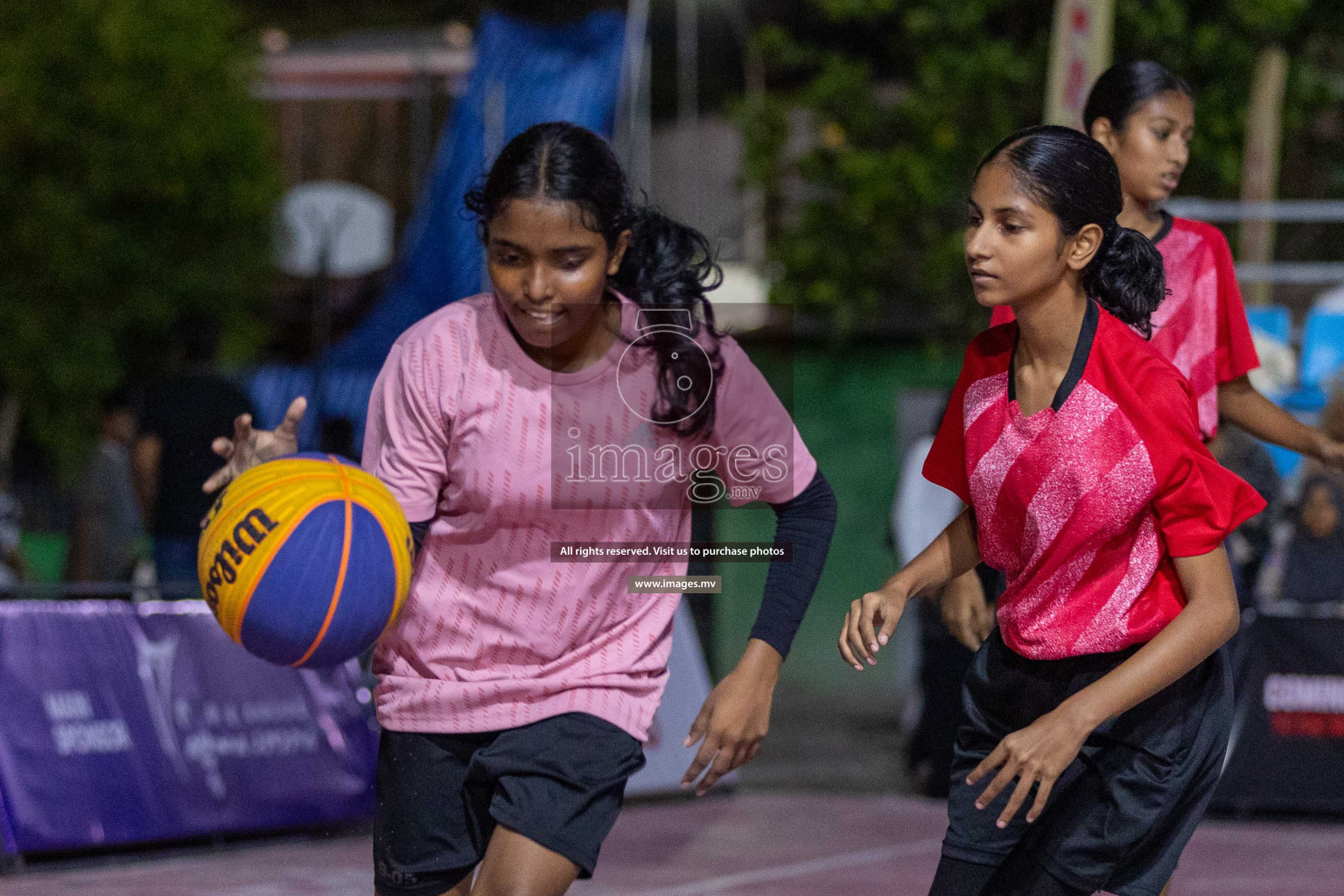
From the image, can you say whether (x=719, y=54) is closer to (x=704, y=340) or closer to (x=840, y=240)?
(x=840, y=240)

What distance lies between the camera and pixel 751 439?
334 centimetres

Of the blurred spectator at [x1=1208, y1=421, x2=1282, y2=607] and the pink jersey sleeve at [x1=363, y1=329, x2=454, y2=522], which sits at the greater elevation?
the pink jersey sleeve at [x1=363, y1=329, x2=454, y2=522]

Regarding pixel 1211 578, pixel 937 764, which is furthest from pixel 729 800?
pixel 1211 578

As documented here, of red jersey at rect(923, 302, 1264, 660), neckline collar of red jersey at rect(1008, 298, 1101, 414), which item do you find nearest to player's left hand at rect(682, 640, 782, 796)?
red jersey at rect(923, 302, 1264, 660)

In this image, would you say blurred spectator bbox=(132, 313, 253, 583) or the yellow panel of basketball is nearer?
the yellow panel of basketball

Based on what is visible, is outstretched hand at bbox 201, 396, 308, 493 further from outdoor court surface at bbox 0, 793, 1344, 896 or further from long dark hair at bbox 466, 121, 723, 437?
outdoor court surface at bbox 0, 793, 1344, 896

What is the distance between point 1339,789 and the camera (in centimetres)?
769

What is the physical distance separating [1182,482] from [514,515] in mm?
1258

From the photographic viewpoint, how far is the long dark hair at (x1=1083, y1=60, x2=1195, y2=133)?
3906 mm

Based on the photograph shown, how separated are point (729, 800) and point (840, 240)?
6833 millimetres

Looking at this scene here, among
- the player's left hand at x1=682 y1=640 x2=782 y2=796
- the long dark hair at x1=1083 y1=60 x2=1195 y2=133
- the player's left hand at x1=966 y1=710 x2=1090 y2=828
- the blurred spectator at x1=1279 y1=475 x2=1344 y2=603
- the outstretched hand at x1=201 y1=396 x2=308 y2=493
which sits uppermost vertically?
the long dark hair at x1=1083 y1=60 x2=1195 y2=133

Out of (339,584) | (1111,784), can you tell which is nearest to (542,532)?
(339,584)

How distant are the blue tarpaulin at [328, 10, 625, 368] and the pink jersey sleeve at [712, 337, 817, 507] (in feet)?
37.4

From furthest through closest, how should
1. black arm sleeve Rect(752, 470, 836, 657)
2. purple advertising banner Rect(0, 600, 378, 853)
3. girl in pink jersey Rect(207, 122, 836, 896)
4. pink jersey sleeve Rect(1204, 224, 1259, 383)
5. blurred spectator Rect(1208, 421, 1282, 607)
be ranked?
blurred spectator Rect(1208, 421, 1282, 607)
purple advertising banner Rect(0, 600, 378, 853)
pink jersey sleeve Rect(1204, 224, 1259, 383)
black arm sleeve Rect(752, 470, 836, 657)
girl in pink jersey Rect(207, 122, 836, 896)
